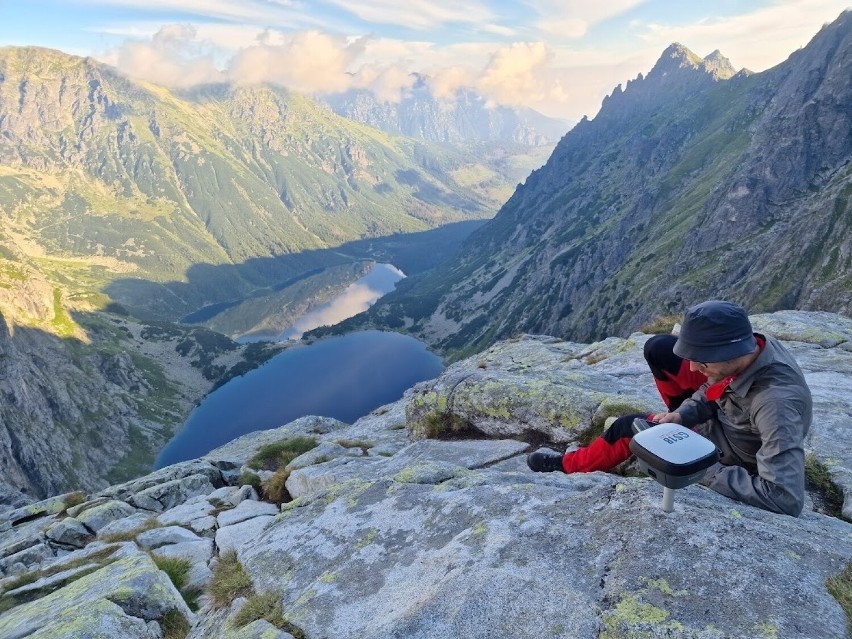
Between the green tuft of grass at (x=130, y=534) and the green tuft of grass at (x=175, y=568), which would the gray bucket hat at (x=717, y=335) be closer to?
the green tuft of grass at (x=175, y=568)

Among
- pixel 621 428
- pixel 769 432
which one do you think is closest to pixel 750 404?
pixel 769 432

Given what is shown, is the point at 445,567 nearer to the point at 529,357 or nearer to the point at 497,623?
the point at 497,623

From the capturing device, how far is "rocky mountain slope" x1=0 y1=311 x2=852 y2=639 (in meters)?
6.25

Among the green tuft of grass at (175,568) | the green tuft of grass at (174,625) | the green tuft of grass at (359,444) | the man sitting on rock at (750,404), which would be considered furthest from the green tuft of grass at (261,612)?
the green tuft of grass at (359,444)

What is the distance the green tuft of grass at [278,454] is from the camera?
28.9 metres

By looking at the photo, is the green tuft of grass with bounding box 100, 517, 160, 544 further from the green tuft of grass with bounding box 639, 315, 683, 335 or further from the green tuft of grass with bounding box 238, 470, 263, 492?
the green tuft of grass with bounding box 639, 315, 683, 335

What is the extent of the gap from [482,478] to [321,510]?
12.3ft

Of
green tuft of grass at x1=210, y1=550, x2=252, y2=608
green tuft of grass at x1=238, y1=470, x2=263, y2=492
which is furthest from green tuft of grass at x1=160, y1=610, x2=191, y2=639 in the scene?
green tuft of grass at x1=238, y1=470, x2=263, y2=492

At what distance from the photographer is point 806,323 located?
93.6 feet

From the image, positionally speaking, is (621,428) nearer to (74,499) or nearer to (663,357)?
(663,357)

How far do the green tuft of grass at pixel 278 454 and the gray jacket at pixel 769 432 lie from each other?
23.9 m

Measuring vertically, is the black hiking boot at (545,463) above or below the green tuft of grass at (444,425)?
above

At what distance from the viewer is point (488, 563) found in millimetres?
7676

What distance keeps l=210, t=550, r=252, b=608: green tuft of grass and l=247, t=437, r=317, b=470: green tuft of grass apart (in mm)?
18882
